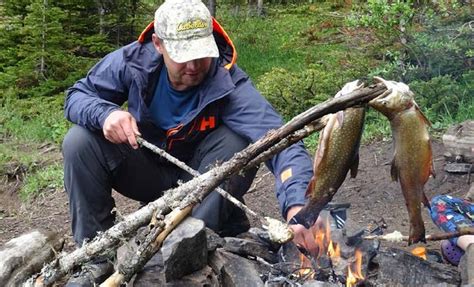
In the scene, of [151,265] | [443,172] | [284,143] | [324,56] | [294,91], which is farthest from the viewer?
[324,56]

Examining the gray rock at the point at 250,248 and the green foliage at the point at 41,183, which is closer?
the gray rock at the point at 250,248

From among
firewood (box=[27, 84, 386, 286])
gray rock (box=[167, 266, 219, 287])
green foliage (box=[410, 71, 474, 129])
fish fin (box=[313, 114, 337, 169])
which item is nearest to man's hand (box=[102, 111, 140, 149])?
firewood (box=[27, 84, 386, 286])

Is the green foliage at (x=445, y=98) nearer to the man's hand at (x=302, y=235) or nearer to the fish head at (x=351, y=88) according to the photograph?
the man's hand at (x=302, y=235)

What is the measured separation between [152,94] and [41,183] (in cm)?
277

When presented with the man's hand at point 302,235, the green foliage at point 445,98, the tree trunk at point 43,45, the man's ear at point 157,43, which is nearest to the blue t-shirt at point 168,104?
the man's ear at point 157,43

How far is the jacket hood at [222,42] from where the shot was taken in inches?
153

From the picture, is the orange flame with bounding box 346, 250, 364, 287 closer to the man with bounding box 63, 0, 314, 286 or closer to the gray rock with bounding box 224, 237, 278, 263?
the gray rock with bounding box 224, 237, 278, 263

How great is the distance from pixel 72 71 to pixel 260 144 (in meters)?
7.54

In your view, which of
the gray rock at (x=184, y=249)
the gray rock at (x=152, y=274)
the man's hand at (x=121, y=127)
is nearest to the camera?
the gray rock at (x=184, y=249)

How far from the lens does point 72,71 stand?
9852mm

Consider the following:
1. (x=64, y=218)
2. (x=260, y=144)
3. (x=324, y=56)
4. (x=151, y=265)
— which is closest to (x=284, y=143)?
(x=260, y=144)

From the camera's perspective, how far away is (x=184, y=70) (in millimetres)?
3666

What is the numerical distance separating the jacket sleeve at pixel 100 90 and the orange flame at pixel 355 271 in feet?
4.88

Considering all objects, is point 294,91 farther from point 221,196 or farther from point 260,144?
point 260,144
